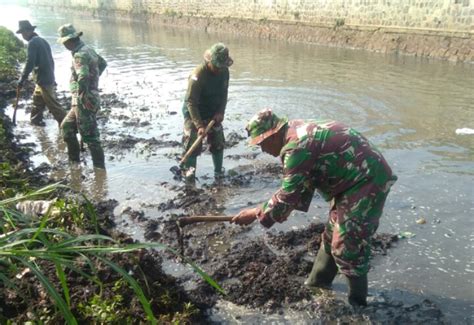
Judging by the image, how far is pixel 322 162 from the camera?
314 cm

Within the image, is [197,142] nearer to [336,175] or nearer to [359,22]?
[336,175]

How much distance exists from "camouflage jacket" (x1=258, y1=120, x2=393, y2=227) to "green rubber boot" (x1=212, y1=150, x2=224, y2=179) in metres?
3.26

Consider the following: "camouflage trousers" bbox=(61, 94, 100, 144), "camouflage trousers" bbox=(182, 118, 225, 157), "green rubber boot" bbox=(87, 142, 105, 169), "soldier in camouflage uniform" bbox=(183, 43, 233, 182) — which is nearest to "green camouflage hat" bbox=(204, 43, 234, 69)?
"soldier in camouflage uniform" bbox=(183, 43, 233, 182)

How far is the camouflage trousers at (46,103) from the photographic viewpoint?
8.48 m

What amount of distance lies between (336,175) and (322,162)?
0.53 ft

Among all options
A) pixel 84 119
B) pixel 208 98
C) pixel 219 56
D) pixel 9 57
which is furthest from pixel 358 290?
pixel 9 57

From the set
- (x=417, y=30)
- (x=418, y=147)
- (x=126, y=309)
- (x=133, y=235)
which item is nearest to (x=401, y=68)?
(x=417, y=30)

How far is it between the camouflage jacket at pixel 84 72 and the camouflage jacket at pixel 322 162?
158 inches

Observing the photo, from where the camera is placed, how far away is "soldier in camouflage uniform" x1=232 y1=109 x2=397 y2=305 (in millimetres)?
3100

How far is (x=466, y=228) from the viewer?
16.4 feet

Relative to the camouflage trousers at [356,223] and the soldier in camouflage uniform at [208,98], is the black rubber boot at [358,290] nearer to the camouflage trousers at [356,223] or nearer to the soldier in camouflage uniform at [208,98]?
the camouflage trousers at [356,223]

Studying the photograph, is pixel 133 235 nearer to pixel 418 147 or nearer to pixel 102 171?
pixel 102 171

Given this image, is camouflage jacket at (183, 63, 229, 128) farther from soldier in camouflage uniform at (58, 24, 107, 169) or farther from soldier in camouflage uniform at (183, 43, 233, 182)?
soldier in camouflage uniform at (58, 24, 107, 169)

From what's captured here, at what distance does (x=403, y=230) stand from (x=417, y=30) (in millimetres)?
13722
